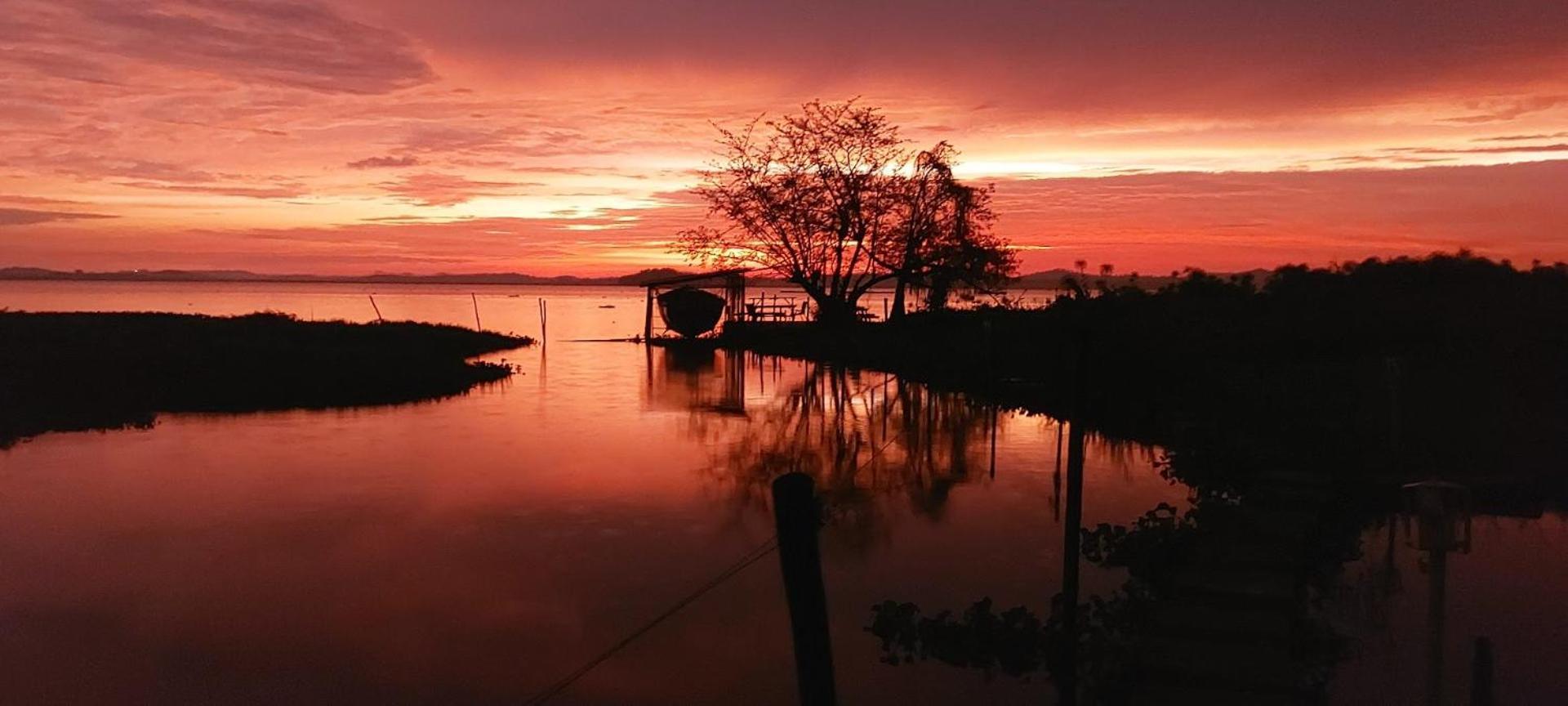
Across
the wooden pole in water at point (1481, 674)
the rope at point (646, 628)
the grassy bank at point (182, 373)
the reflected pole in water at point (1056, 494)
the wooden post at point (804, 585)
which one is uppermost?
the wooden post at point (804, 585)

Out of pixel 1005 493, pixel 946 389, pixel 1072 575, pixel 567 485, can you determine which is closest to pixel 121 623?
pixel 567 485

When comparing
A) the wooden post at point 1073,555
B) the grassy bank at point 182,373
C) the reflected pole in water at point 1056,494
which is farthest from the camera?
the grassy bank at point 182,373

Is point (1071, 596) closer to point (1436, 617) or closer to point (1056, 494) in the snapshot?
point (1436, 617)

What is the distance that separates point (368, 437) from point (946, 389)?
15.1 metres

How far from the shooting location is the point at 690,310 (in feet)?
160

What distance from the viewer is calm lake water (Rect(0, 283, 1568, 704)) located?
338 inches

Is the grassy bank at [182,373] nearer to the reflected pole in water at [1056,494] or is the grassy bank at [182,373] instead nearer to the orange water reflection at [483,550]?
the orange water reflection at [483,550]

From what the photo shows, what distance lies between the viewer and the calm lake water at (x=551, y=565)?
859cm

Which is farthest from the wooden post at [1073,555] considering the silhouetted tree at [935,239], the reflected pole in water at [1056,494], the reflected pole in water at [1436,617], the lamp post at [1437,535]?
the silhouetted tree at [935,239]

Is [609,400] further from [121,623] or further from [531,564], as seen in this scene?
[121,623]

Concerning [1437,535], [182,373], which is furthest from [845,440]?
[182,373]

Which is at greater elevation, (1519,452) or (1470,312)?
(1470,312)

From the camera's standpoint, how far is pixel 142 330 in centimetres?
3559

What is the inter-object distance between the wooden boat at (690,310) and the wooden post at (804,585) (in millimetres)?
44134
